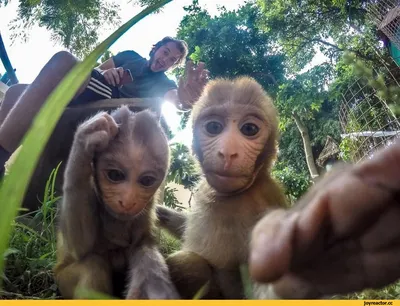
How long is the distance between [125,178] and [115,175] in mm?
20

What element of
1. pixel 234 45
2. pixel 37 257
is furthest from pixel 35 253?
pixel 234 45

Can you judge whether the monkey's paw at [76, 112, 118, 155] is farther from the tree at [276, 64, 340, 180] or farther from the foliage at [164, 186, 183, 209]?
the foliage at [164, 186, 183, 209]

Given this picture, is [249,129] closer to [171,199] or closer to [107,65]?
[107,65]

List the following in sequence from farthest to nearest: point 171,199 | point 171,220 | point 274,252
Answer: point 171,199 < point 171,220 < point 274,252

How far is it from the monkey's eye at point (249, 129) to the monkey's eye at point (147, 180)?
207 mm

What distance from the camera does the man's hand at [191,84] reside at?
1.18 metres

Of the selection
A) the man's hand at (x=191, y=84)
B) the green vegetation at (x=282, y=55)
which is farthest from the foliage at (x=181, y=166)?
the man's hand at (x=191, y=84)

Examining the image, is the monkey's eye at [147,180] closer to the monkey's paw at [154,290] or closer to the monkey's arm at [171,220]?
the monkey's paw at [154,290]

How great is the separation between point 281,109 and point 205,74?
195 mm

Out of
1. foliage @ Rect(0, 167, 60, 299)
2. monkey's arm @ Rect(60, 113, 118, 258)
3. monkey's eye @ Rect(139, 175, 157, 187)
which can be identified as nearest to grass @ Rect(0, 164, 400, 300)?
foliage @ Rect(0, 167, 60, 299)

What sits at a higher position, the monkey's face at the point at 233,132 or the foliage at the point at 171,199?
the monkey's face at the point at 233,132

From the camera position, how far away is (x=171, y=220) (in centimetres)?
133
